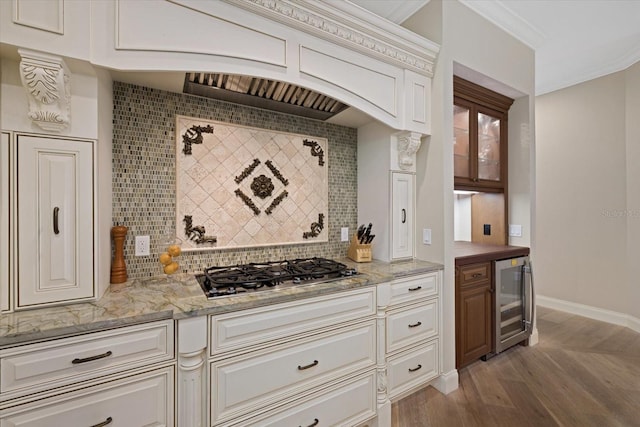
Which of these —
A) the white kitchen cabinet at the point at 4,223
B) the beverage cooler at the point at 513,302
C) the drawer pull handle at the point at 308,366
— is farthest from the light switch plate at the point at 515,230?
the white kitchen cabinet at the point at 4,223

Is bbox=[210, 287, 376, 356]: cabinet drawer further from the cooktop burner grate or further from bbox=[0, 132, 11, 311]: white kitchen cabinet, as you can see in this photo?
bbox=[0, 132, 11, 311]: white kitchen cabinet

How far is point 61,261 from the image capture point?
1.24m

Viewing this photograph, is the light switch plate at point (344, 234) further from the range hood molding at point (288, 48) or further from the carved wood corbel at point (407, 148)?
the range hood molding at point (288, 48)

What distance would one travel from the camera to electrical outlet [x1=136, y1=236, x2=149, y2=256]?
65.7 inches

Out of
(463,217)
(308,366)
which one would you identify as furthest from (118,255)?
(463,217)

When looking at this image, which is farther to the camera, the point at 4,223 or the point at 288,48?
the point at 288,48

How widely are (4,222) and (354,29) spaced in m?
2.08

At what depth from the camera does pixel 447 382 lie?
2178 mm

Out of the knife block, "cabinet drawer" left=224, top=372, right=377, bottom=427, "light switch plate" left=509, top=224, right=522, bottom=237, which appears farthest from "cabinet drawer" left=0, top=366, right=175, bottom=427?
"light switch plate" left=509, top=224, right=522, bottom=237

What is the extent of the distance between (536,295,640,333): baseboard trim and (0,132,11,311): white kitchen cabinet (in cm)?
530

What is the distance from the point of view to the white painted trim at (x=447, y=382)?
218 centimetres

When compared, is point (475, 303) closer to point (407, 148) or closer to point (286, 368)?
point (407, 148)

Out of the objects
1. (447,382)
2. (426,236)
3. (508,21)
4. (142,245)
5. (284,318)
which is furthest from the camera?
(508,21)

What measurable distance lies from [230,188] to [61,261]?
3.14 ft
